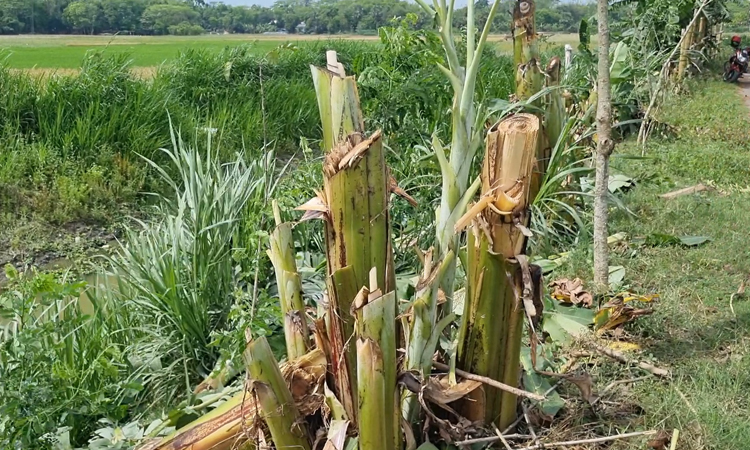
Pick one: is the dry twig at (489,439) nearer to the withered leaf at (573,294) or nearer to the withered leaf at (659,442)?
the withered leaf at (659,442)

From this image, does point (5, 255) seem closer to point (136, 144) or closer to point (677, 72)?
point (136, 144)

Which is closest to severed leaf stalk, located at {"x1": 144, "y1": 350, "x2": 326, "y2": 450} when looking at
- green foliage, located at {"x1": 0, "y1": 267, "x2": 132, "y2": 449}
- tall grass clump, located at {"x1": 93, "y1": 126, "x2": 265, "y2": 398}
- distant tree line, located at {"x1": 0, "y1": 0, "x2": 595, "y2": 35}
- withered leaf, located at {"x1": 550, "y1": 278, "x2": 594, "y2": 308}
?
green foliage, located at {"x1": 0, "y1": 267, "x2": 132, "y2": 449}

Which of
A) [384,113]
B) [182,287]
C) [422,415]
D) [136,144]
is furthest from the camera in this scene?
[136,144]

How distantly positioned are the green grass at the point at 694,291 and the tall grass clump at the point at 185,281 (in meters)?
1.79

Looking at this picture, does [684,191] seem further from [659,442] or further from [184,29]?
[184,29]

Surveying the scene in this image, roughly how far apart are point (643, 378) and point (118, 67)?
7089 mm

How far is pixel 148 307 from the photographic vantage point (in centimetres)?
322

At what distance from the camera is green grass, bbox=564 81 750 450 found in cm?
223

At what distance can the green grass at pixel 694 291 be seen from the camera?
2232mm

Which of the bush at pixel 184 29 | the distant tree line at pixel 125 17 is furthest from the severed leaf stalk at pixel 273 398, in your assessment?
the bush at pixel 184 29

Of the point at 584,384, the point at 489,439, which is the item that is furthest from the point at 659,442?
the point at 489,439

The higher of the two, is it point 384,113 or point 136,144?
point 384,113

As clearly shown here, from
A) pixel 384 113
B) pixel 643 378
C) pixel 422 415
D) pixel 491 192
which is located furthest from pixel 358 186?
pixel 384 113

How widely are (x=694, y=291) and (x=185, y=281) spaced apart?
2398 mm
